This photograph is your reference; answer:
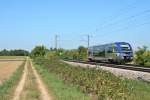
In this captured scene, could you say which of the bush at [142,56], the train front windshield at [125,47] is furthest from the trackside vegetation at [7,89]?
the bush at [142,56]

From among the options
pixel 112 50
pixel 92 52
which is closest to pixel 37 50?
pixel 92 52

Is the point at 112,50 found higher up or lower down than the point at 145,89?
higher up

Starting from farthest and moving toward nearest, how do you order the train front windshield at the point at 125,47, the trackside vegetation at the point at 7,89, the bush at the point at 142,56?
the bush at the point at 142,56 → the train front windshield at the point at 125,47 → the trackside vegetation at the point at 7,89

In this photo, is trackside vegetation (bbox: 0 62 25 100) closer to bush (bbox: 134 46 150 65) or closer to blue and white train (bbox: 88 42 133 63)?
blue and white train (bbox: 88 42 133 63)

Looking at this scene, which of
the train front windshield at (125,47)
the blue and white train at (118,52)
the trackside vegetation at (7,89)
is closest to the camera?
the trackside vegetation at (7,89)

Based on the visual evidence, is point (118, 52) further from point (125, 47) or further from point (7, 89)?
point (7, 89)

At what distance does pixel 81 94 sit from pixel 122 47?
3414 centimetres

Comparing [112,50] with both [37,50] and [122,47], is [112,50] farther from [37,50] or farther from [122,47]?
[37,50]

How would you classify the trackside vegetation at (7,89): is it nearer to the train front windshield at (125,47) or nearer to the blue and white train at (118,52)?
the blue and white train at (118,52)

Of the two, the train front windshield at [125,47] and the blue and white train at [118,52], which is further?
the train front windshield at [125,47]

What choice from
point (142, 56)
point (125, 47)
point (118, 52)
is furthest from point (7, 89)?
point (142, 56)

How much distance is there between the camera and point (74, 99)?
17469 millimetres

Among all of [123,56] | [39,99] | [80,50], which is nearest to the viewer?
[39,99]

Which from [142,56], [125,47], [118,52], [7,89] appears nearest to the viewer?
[7,89]
